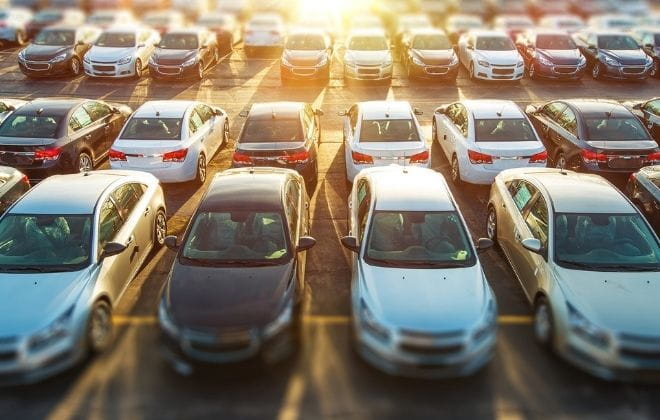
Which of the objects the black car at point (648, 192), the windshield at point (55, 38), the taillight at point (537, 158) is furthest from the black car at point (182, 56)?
the black car at point (648, 192)

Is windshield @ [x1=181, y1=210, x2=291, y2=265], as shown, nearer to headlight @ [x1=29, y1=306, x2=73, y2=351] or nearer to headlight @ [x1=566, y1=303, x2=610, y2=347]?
headlight @ [x1=29, y1=306, x2=73, y2=351]

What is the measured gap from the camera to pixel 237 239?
788cm

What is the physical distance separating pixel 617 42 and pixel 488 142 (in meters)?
13.0

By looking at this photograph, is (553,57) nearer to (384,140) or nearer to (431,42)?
(431,42)

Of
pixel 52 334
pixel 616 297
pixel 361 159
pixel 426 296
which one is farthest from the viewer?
pixel 361 159

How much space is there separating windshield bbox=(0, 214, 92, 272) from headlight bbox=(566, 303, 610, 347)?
5.82 metres

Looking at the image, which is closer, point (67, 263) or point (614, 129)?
point (67, 263)

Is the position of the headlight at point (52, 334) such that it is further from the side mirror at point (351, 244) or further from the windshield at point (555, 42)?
the windshield at point (555, 42)

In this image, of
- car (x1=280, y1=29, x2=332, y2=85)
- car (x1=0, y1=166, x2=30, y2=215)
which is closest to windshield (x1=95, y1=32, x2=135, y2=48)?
car (x1=280, y1=29, x2=332, y2=85)

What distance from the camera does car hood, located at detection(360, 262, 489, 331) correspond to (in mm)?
6531

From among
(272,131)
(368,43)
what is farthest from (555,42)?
(272,131)

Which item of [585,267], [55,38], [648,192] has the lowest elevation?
[55,38]

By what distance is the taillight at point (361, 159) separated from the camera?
11688 millimetres

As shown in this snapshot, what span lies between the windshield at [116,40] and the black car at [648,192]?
17.1 metres
